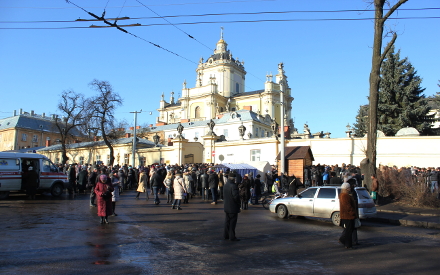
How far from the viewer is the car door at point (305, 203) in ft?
44.6

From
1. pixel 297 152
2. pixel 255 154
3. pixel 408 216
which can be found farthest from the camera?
pixel 255 154

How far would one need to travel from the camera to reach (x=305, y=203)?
1373 centimetres

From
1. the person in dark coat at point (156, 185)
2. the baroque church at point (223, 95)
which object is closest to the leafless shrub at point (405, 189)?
the person in dark coat at point (156, 185)

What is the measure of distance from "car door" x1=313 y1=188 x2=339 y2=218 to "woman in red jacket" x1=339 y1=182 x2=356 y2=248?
3.70 metres

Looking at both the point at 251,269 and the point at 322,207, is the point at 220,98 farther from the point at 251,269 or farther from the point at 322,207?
the point at 251,269

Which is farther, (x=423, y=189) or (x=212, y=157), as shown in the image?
(x=212, y=157)

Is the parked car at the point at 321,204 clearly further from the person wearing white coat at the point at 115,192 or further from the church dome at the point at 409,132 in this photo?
the church dome at the point at 409,132

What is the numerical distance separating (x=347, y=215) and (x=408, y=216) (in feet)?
24.2

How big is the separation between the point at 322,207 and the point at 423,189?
661cm

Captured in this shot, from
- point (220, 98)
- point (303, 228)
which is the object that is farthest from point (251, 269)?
point (220, 98)

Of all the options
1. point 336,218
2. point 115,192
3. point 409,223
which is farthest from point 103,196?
point 409,223

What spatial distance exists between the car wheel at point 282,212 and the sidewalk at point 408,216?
3.62 metres

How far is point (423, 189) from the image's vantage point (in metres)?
16.7

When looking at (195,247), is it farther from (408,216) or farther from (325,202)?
(408,216)
